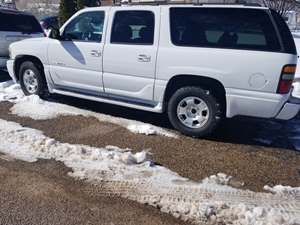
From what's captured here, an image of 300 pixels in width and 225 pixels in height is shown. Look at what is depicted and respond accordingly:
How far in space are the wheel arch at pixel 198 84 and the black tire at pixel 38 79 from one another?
2.67 meters

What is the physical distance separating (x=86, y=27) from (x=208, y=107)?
8.39 feet

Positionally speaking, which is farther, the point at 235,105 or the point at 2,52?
the point at 2,52

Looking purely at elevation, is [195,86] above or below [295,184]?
above

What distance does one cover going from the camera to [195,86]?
5906 mm

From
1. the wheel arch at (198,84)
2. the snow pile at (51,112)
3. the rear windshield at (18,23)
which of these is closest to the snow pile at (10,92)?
the snow pile at (51,112)

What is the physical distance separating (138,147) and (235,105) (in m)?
1.44

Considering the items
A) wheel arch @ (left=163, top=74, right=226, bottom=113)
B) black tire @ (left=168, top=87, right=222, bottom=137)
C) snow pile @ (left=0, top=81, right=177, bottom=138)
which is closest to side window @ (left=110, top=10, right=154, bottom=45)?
wheel arch @ (left=163, top=74, right=226, bottom=113)

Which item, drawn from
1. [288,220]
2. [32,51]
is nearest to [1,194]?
[288,220]

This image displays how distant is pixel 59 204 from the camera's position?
3.98m

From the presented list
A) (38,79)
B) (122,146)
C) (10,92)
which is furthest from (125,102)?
(10,92)

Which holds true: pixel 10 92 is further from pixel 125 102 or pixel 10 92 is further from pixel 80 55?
pixel 125 102

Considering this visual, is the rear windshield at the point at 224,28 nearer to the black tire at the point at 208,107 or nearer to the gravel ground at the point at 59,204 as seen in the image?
the black tire at the point at 208,107

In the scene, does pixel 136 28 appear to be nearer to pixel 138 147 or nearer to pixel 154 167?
pixel 138 147

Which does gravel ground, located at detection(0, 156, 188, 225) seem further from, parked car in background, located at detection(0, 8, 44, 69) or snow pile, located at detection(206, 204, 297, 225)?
parked car in background, located at detection(0, 8, 44, 69)
